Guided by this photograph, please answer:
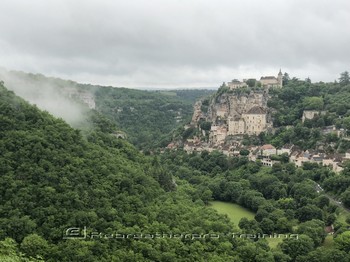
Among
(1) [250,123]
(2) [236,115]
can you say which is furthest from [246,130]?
(2) [236,115]

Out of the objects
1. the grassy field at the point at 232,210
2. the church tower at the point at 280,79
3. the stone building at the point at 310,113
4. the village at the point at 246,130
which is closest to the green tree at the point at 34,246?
the grassy field at the point at 232,210

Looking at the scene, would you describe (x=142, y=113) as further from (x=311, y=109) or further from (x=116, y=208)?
(x=116, y=208)

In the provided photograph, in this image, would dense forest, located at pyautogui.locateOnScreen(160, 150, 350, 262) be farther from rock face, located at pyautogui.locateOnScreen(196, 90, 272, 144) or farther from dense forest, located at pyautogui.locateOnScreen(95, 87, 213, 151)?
dense forest, located at pyautogui.locateOnScreen(95, 87, 213, 151)

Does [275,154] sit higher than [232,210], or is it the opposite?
[275,154]

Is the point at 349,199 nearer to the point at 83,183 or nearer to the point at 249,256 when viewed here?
the point at 249,256

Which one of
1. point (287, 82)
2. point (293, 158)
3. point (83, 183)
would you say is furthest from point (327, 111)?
point (83, 183)

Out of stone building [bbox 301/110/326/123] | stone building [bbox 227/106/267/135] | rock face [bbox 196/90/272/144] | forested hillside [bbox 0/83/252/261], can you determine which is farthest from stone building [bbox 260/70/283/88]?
forested hillside [bbox 0/83/252/261]
